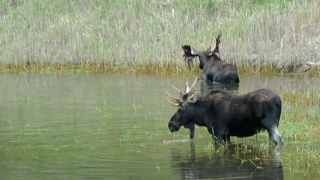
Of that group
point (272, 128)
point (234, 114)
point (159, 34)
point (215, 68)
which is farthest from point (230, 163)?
point (159, 34)

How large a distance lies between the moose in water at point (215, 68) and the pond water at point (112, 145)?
93.7 inches

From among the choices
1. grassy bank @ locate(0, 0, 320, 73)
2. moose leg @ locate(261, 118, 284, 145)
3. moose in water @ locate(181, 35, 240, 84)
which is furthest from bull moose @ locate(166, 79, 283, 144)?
grassy bank @ locate(0, 0, 320, 73)

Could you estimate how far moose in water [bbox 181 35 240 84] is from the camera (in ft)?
55.8

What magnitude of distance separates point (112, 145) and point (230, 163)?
2085 mm

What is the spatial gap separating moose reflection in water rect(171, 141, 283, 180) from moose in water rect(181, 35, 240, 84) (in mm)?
9241

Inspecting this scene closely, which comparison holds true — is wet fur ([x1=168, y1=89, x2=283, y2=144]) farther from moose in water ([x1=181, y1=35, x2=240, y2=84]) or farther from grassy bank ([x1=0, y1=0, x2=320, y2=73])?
grassy bank ([x1=0, y1=0, x2=320, y2=73])

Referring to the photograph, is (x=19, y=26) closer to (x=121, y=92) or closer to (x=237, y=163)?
(x=121, y=92)

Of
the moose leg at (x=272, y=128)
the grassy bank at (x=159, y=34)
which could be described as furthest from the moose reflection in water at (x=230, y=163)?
the grassy bank at (x=159, y=34)

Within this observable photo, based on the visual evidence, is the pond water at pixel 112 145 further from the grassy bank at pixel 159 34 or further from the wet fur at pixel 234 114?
the grassy bank at pixel 159 34

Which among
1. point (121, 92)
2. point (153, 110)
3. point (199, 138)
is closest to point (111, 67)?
point (121, 92)

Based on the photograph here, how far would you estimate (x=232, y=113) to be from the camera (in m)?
7.81

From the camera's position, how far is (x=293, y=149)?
7.32m

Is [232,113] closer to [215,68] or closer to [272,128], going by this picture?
[272,128]

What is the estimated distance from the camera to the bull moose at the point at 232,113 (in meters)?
7.44
